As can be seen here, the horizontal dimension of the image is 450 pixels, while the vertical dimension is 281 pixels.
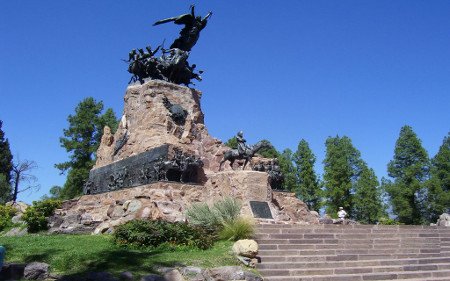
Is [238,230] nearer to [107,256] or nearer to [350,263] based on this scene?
[350,263]

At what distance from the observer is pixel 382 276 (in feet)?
38.8

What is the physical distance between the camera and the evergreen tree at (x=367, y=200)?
42.0 metres

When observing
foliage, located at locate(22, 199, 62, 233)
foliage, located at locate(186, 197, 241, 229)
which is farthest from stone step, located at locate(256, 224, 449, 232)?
foliage, located at locate(22, 199, 62, 233)

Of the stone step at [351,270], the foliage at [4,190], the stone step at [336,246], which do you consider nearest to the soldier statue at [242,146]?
the stone step at [336,246]

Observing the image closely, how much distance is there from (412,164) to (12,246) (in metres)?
38.7

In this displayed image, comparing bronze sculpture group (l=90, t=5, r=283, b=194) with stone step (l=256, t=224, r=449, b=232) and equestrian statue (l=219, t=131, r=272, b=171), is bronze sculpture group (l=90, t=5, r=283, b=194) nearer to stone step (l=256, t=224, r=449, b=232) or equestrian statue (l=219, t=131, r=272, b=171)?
equestrian statue (l=219, t=131, r=272, b=171)

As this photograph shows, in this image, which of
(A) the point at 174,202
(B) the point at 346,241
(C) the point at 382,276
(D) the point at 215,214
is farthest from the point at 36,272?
(B) the point at 346,241

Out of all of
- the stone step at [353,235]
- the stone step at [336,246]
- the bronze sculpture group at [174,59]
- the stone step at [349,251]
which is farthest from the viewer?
the bronze sculpture group at [174,59]

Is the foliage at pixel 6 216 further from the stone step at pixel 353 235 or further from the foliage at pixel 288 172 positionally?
the foliage at pixel 288 172

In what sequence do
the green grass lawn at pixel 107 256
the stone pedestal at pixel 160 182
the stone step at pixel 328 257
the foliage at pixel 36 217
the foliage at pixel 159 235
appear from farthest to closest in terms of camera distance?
the foliage at pixel 36 217 < the stone pedestal at pixel 160 182 < the foliage at pixel 159 235 < the stone step at pixel 328 257 < the green grass lawn at pixel 107 256

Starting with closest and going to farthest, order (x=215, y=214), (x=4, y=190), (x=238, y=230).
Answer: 1. (x=238, y=230)
2. (x=215, y=214)
3. (x=4, y=190)

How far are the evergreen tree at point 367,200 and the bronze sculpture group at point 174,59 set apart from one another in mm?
23959

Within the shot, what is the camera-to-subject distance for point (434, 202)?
1561 inches

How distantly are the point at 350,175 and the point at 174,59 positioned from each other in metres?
26.6
